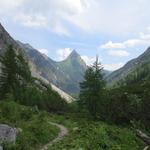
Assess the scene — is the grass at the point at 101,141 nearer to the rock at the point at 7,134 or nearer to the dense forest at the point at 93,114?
the dense forest at the point at 93,114

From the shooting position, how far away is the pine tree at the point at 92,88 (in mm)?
63750

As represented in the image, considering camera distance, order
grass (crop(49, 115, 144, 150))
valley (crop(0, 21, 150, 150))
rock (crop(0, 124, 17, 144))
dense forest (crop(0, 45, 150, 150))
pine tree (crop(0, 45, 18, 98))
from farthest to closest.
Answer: pine tree (crop(0, 45, 18, 98)), dense forest (crop(0, 45, 150, 150)), valley (crop(0, 21, 150, 150)), grass (crop(49, 115, 144, 150)), rock (crop(0, 124, 17, 144))

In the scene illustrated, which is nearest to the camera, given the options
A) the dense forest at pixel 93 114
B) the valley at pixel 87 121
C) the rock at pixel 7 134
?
the rock at pixel 7 134

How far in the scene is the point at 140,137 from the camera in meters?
35.8

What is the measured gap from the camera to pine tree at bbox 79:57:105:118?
2510 inches

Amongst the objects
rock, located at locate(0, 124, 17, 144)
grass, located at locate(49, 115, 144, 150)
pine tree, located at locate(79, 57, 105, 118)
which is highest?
pine tree, located at locate(79, 57, 105, 118)

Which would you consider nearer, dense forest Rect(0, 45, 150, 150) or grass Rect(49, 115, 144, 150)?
grass Rect(49, 115, 144, 150)

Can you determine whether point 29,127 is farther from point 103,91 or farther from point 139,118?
point 103,91

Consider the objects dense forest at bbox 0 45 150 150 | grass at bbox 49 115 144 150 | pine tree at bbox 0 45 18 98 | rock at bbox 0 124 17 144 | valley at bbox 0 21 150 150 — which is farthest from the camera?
pine tree at bbox 0 45 18 98

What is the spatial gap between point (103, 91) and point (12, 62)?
19912 mm

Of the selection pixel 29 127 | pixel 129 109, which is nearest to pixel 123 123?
pixel 129 109

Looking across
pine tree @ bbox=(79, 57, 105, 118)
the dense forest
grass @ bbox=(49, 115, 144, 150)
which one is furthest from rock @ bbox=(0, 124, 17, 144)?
pine tree @ bbox=(79, 57, 105, 118)

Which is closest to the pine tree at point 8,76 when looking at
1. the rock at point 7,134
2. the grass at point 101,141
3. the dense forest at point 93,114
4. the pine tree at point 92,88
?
the dense forest at point 93,114

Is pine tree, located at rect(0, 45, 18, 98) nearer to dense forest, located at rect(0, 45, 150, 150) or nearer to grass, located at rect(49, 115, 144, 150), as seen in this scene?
dense forest, located at rect(0, 45, 150, 150)
